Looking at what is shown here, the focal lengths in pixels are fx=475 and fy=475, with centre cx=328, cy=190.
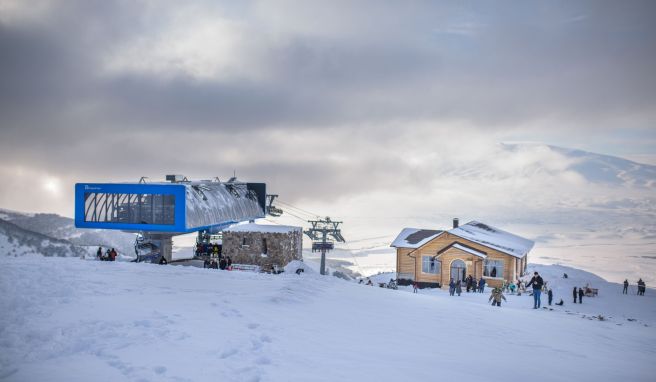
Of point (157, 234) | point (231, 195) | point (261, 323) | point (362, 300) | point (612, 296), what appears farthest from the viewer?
point (231, 195)

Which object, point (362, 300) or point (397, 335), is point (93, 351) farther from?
point (362, 300)

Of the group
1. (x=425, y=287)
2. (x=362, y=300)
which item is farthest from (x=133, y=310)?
(x=425, y=287)

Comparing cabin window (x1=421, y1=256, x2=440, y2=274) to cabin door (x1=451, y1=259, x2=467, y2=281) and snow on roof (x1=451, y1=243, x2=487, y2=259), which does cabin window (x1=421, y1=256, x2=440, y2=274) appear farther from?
snow on roof (x1=451, y1=243, x2=487, y2=259)

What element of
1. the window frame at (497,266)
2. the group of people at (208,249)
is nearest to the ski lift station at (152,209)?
the group of people at (208,249)

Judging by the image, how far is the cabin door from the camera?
1547 inches

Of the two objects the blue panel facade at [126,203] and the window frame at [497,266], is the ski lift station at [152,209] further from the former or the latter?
the window frame at [497,266]

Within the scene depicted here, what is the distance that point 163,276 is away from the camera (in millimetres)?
18328

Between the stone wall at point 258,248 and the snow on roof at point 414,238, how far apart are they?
455 inches

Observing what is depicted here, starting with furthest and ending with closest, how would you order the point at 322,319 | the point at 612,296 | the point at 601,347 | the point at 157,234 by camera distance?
1. the point at 157,234
2. the point at 612,296
3. the point at 601,347
4. the point at 322,319

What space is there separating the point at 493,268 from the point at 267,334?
31.7m

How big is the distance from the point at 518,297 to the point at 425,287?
11537mm

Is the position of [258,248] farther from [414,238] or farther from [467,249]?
[467,249]

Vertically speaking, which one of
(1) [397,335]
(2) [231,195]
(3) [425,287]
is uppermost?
(2) [231,195]

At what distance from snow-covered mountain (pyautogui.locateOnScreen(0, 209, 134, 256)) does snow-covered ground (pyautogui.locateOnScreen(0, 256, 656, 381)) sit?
325 feet
